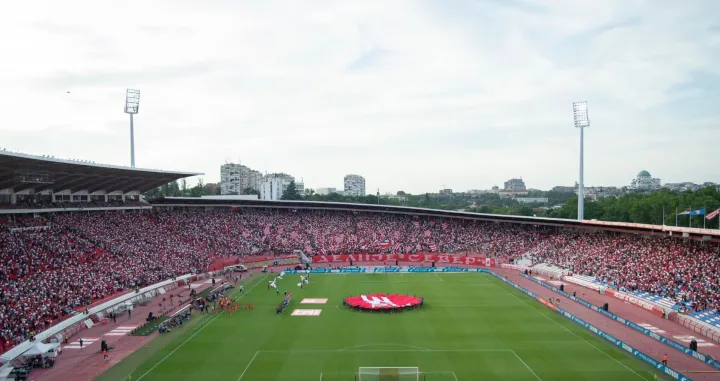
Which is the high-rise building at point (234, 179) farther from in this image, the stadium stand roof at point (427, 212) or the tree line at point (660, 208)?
the tree line at point (660, 208)

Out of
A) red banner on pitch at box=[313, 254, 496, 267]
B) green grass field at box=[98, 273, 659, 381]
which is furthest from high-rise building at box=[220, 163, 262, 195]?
green grass field at box=[98, 273, 659, 381]

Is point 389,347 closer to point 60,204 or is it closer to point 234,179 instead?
point 60,204

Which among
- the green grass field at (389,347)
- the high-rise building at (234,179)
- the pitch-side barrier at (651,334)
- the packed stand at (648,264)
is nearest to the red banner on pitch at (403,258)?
the packed stand at (648,264)

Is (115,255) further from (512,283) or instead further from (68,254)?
(512,283)

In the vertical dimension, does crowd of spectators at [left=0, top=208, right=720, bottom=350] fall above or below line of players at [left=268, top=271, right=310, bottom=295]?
above

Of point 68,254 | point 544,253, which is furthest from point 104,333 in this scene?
point 544,253

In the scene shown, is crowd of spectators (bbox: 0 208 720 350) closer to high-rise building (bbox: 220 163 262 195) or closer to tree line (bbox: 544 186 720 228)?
tree line (bbox: 544 186 720 228)
